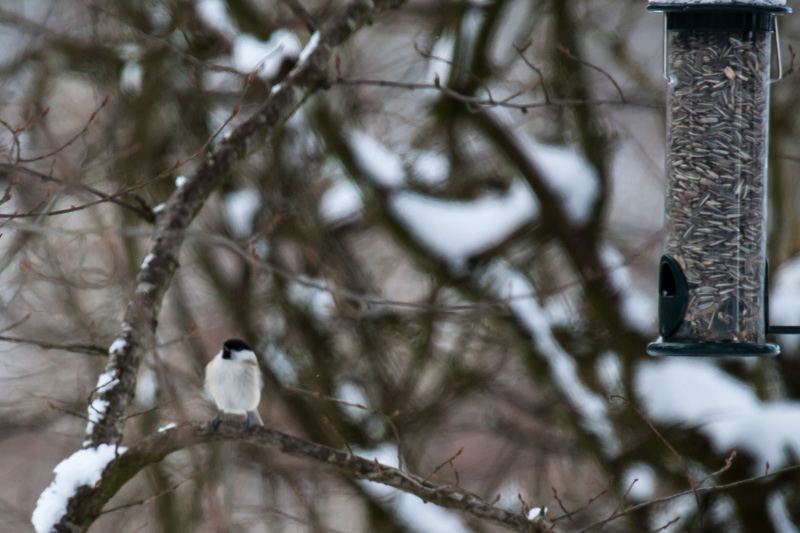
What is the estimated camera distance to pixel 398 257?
7.92m

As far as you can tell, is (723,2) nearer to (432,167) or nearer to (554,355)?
(554,355)

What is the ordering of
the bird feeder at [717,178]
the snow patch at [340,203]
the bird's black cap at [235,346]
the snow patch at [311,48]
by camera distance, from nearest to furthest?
the bird feeder at [717,178] → the snow patch at [311,48] → the bird's black cap at [235,346] → the snow patch at [340,203]

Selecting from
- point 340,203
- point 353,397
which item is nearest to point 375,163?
point 340,203

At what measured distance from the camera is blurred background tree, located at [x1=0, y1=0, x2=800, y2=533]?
19.4ft

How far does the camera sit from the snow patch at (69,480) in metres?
2.87

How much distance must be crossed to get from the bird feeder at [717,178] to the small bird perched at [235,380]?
2.07 metres

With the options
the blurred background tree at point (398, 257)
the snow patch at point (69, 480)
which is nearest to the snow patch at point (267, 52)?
the blurred background tree at point (398, 257)

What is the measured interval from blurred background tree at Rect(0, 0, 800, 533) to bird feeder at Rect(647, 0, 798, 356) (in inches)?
58.8

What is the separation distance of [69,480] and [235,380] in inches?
63.1

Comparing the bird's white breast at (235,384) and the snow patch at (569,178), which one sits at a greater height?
the snow patch at (569,178)

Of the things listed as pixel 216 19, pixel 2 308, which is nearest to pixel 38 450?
pixel 2 308

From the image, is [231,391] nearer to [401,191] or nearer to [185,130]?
[401,191]

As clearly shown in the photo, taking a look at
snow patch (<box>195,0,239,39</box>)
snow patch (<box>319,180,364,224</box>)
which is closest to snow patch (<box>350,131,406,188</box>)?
snow patch (<box>319,180,364,224</box>)

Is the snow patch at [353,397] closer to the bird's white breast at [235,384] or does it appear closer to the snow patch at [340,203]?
the snow patch at [340,203]
